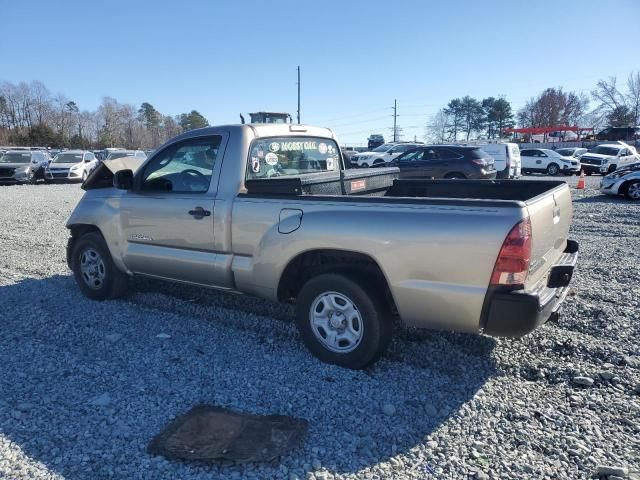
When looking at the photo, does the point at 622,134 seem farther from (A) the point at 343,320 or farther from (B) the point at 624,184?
(A) the point at 343,320

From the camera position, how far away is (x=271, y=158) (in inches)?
181

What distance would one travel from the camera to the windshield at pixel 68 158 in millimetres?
24267

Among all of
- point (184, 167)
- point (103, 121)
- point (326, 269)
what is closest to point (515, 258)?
point (326, 269)

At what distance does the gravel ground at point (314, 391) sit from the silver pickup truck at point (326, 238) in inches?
17.0

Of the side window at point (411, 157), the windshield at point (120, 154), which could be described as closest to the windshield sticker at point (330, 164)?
the side window at point (411, 157)

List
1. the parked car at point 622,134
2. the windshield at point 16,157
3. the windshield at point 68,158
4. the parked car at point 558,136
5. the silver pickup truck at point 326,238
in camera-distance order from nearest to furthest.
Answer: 1. the silver pickup truck at point 326,238
2. the windshield at point 16,157
3. the windshield at point 68,158
4. the parked car at point 622,134
5. the parked car at point 558,136

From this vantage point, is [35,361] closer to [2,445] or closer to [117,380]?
[117,380]

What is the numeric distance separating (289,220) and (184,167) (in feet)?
4.92

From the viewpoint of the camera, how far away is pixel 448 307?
3258 mm

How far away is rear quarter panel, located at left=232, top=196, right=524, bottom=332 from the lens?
3.07m

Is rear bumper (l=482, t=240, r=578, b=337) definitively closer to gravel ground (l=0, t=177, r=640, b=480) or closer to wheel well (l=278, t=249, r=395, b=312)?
gravel ground (l=0, t=177, r=640, b=480)

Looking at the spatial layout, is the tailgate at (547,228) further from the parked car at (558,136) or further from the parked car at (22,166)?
the parked car at (558,136)

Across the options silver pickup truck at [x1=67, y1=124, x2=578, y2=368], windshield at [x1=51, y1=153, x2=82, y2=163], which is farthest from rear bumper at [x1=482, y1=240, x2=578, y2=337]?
windshield at [x1=51, y1=153, x2=82, y2=163]

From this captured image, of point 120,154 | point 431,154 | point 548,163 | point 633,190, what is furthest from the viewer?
point 548,163
